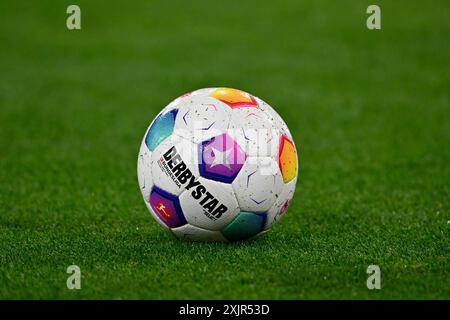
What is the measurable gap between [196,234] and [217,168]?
580 mm

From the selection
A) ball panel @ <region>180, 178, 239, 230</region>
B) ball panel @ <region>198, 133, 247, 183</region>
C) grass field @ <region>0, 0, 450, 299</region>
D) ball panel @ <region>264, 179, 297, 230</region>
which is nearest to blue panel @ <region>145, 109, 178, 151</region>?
ball panel @ <region>198, 133, 247, 183</region>

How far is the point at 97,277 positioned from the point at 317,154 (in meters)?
5.08

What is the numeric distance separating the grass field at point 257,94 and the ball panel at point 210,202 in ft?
0.88

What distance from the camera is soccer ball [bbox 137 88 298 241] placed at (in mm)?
6102

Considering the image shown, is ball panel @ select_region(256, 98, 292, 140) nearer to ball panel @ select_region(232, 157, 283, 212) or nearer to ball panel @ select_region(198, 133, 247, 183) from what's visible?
ball panel @ select_region(232, 157, 283, 212)

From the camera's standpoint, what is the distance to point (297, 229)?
7172 millimetres

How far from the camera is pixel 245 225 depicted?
6250 mm

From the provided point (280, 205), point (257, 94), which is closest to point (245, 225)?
point (280, 205)

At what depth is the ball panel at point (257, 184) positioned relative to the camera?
6113 mm

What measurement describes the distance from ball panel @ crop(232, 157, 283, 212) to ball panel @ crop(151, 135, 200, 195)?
1.10 feet

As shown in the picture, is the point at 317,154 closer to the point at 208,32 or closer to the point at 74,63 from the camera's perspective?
the point at 74,63

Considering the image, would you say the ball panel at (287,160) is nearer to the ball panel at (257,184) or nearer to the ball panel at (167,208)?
the ball panel at (257,184)

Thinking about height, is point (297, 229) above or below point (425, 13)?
below

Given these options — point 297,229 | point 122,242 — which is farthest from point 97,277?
point 297,229
